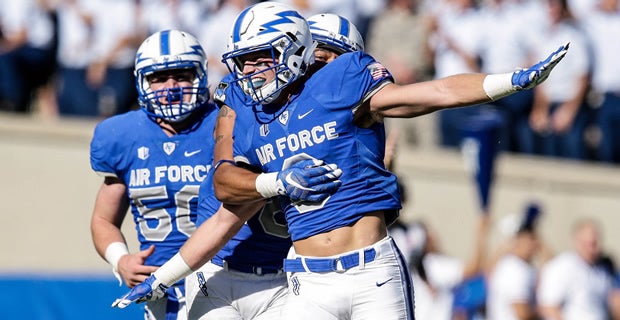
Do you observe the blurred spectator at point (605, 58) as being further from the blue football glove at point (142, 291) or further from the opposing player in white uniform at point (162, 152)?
the blue football glove at point (142, 291)

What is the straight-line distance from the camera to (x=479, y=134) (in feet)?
33.4

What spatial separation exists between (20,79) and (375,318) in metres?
7.32

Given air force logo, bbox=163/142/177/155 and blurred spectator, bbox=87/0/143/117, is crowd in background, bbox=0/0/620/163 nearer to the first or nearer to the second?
blurred spectator, bbox=87/0/143/117

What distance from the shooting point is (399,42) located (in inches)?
456

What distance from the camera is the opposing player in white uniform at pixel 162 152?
6.26m

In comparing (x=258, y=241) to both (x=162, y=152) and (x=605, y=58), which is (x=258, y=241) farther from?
(x=605, y=58)

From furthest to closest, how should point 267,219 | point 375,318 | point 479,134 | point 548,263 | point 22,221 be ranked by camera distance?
1. point 22,221
2. point 548,263
3. point 479,134
4. point 267,219
5. point 375,318

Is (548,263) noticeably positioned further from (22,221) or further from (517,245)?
(22,221)

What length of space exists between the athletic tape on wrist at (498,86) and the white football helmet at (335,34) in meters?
1.20

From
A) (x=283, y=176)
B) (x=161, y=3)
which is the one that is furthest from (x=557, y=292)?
(x=283, y=176)

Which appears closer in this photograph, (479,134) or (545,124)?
(479,134)

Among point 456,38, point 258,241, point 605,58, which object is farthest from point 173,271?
point 605,58

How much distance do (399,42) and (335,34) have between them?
5578mm

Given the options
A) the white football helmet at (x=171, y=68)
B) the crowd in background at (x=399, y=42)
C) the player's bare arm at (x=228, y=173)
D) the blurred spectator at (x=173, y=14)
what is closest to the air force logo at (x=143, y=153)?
the white football helmet at (x=171, y=68)
